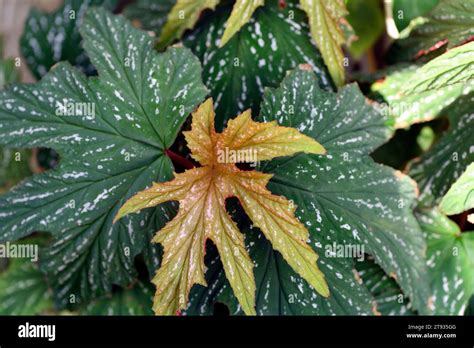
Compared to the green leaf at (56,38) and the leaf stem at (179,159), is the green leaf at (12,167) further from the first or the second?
the leaf stem at (179,159)

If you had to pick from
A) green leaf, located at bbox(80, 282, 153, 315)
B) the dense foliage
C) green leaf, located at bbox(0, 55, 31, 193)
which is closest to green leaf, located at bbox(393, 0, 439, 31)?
the dense foliage

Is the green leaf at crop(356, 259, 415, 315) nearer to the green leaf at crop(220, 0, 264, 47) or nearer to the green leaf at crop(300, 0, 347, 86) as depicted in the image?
the green leaf at crop(300, 0, 347, 86)

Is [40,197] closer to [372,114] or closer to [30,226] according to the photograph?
[30,226]

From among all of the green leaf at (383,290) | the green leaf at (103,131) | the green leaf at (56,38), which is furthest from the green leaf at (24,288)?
the green leaf at (383,290)

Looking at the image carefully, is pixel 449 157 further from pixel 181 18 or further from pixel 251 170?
pixel 181 18

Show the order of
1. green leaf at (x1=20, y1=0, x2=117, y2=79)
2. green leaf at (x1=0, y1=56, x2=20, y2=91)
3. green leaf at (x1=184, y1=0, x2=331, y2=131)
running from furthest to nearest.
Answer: green leaf at (x1=0, y1=56, x2=20, y2=91), green leaf at (x1=20, y1=0, x2=117, y2=79), green leaf at (x1=184, y1=0, x2=331, y2=131)
